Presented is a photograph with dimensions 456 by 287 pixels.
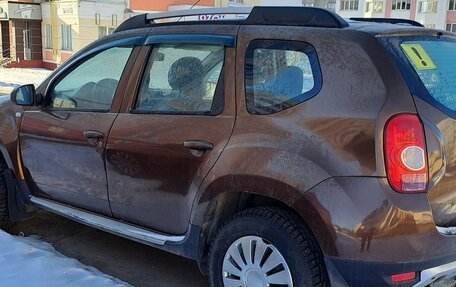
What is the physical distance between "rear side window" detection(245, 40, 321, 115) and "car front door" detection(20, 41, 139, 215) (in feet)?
3.36

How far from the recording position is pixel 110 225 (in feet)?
11.8

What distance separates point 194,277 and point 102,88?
1498mm

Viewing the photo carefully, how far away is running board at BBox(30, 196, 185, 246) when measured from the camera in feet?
10.9

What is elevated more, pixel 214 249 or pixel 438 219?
pixel 438 219

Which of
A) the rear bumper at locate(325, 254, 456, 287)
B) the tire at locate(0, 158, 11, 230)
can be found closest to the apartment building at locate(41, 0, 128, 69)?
the tire at locate(0, 158, 11, 230)

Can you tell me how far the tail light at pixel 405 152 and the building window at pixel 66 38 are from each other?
97.3 ft

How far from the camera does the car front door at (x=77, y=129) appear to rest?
3635 mm

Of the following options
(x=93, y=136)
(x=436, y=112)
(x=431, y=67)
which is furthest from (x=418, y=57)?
(x=93, y=136)

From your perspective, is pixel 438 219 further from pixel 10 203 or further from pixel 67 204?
pixel 10 203

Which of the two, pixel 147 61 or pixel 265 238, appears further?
pixel 147 61

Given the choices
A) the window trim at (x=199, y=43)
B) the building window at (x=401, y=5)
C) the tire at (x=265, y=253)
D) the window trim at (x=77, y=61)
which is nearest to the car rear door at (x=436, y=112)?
the tire at (x=265, y=253)

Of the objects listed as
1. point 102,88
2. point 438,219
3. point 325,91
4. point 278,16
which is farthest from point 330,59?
point 102,88

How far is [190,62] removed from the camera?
334 centimetres

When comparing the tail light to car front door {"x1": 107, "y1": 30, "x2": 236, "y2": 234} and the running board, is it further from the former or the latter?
the running board
